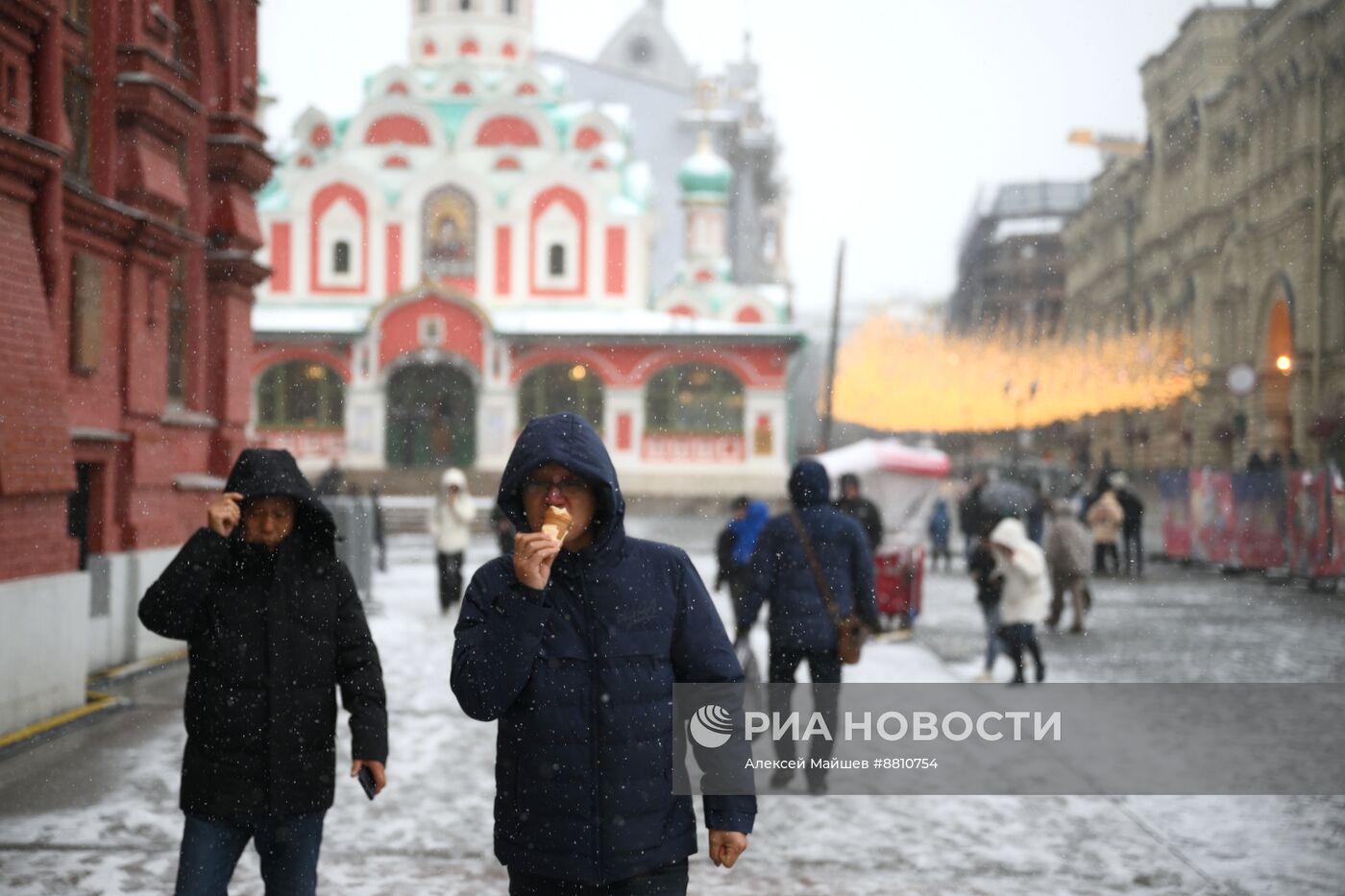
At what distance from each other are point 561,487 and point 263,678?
1400 millimetres

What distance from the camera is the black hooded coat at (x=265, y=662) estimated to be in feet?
14.3

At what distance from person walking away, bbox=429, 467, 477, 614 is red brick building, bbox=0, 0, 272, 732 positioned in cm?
254

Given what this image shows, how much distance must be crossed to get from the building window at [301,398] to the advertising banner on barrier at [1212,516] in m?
28.3

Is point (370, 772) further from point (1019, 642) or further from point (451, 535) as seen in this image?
point (451, 535)

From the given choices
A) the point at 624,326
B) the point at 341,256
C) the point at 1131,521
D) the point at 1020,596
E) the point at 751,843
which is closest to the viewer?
the point at 751,843

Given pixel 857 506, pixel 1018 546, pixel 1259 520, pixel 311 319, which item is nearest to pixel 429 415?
pixel 311 319

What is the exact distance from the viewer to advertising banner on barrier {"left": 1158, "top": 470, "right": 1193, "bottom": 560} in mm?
26000

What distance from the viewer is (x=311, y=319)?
1873 inches

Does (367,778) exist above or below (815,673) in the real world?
above

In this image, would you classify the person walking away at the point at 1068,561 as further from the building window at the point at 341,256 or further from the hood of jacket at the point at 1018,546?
the building window at the point at 341,256

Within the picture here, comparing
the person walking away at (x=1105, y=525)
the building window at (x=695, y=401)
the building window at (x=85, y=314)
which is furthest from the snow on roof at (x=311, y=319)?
the building window at (x=85, y=314)

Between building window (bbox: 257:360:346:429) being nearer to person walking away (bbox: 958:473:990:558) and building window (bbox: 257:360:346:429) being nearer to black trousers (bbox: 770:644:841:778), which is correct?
person walking away (bbox: 958:473:990:558)

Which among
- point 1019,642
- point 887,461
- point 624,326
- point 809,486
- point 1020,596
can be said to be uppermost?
point 624,326

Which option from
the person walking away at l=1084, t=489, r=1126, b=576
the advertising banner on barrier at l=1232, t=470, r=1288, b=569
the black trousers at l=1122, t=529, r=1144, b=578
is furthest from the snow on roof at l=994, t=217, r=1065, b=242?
the advertising banner on barrier at l=1232, t=470, r=1288, b=569
